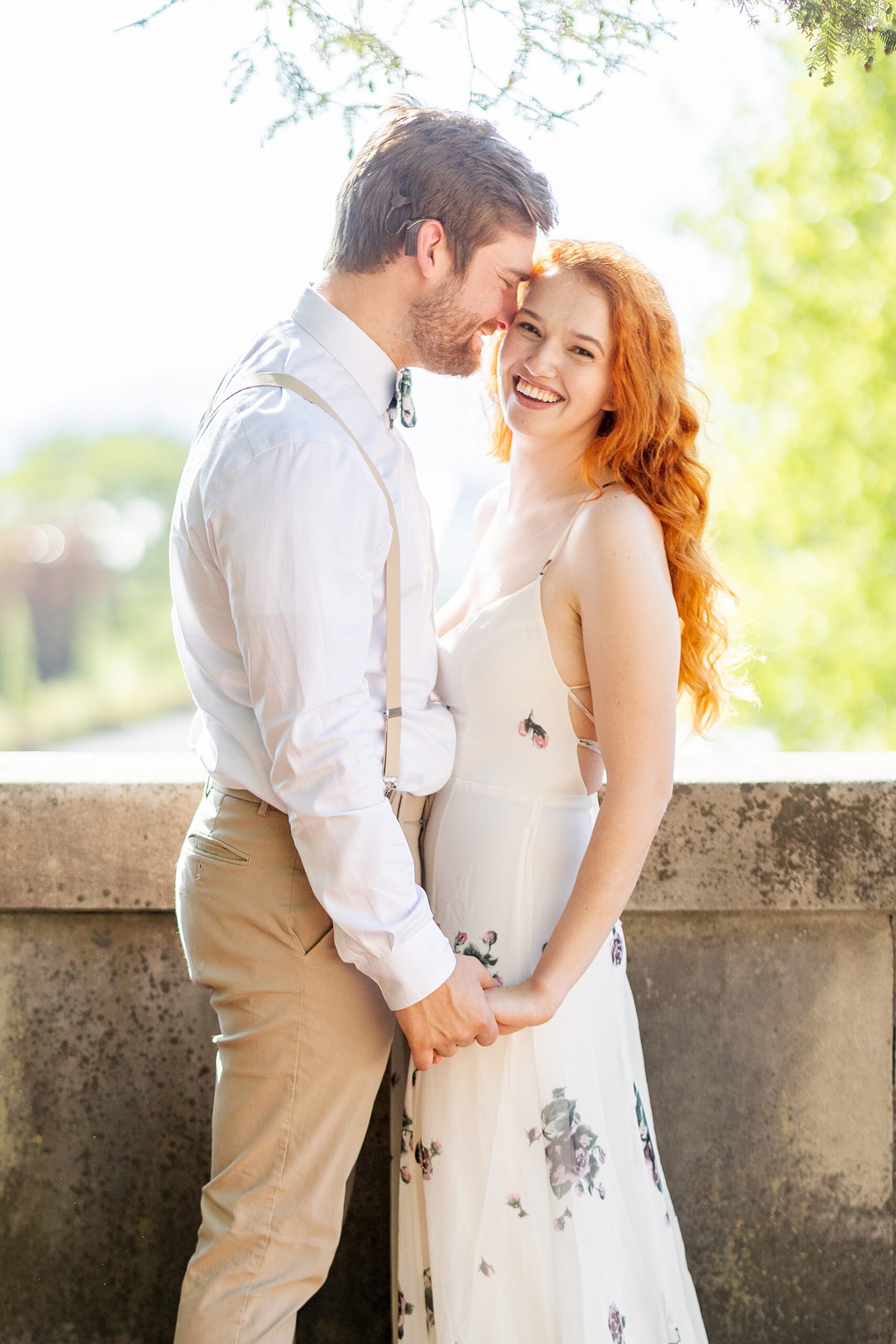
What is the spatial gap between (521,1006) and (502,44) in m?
1.82

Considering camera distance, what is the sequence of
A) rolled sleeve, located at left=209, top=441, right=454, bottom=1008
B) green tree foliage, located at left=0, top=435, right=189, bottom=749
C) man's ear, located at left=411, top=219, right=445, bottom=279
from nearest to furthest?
rolled sleeve, located at left=209, top=441, right=454, bottom=1008, man's ear, located at left=411, top=219, right=445, bottom=279, green tree foliage, located at left=0, top=435, right=189, bottom=749

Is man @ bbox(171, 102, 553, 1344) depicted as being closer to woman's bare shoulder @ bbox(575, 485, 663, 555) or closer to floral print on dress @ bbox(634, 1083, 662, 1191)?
woman's bare shoulder @ bbox(575, 485, 663, 555)

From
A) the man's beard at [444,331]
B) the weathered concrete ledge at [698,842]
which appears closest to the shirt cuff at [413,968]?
the weathered concrete ledge at [698,842]

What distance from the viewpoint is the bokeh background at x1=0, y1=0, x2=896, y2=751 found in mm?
2506

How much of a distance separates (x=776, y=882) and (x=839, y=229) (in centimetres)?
1394

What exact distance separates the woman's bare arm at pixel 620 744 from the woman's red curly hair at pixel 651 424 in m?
0.22

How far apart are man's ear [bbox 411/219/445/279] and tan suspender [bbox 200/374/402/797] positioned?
31cm

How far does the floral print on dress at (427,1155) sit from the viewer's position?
2109 millimetres

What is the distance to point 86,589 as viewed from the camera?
46.7m

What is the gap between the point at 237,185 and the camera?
357cm

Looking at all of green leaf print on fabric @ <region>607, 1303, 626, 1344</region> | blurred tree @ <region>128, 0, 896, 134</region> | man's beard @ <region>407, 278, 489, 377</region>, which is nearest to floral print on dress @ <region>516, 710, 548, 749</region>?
man's beard @ <region>407, 278, 489, 377</region>

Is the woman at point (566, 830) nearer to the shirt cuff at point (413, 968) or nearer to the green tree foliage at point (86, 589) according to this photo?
the shirt cuff at point (413, 968)

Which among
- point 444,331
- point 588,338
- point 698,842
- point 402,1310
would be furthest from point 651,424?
point 402,1310

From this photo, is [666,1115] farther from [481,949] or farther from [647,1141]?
[481,949]
